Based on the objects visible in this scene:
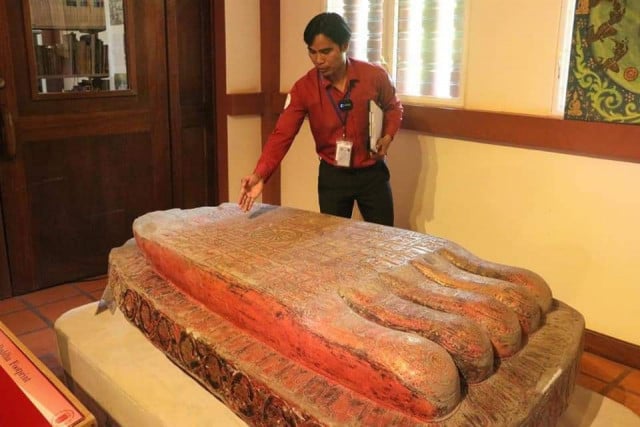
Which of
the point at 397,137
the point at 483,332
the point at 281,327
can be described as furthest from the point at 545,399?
the point at 397,137

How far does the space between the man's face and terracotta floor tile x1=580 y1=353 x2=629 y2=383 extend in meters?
1.55

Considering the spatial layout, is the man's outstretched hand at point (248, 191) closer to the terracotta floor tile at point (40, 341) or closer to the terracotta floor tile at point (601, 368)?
the terracotta floor tile at point (40, 341)

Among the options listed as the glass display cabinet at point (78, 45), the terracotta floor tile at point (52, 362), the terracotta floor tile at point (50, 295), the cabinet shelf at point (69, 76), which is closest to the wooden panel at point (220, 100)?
the glass display cabinet at point (78, 45)

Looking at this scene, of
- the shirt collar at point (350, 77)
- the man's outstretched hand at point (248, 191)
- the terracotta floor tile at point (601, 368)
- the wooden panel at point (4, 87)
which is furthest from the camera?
the wooden panel at point (4, 87)

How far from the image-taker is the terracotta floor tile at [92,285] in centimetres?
324

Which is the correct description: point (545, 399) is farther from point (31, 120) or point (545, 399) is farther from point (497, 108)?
point (31, 120)

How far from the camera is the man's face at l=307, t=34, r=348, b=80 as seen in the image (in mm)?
2375

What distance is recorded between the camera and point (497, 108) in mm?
2746

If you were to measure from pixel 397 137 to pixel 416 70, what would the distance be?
0.36 m

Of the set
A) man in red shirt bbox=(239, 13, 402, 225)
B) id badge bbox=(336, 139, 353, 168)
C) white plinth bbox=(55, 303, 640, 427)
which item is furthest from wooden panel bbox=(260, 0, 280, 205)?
white plinth bbox=(55, 303, 640, 427)

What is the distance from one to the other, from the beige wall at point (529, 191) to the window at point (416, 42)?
0.13 meters

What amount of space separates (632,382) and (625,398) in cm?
15

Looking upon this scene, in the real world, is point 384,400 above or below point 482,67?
below

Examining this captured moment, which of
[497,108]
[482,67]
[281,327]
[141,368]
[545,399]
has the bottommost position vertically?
[141,368]
